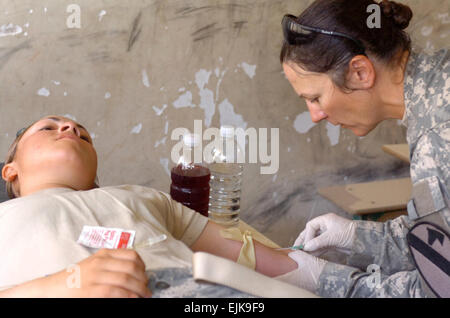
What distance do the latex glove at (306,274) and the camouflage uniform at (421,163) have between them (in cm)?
3

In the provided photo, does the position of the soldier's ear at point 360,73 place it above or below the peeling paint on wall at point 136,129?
above

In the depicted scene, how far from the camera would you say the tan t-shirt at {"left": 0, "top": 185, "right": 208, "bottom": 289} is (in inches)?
48.3

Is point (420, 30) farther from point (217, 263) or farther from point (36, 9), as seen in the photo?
point (217, 263)

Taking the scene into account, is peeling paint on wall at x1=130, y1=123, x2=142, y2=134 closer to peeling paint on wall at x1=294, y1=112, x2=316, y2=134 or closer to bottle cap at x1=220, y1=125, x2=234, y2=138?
bottle cap at x1=220, y1=125, x2=234, y2=138

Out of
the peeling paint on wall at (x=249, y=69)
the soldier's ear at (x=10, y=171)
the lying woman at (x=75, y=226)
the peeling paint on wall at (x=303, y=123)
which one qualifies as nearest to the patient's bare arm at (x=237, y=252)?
the lying woman at (x=75, y=226)

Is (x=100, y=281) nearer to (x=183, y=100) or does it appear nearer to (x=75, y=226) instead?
(x=75, y=226)

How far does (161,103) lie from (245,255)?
4.24 feet

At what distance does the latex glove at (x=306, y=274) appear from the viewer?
1521mm

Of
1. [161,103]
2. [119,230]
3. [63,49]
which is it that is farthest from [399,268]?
[63,49]

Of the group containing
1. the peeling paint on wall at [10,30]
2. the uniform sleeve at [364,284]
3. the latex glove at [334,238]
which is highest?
the peeling paint on wall at [10,30]

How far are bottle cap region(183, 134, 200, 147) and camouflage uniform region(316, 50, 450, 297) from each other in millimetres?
1359

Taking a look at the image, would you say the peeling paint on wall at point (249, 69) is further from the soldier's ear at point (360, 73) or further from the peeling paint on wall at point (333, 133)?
the soldier's ear at point (360, 73)

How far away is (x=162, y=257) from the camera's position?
1244 millimetres
